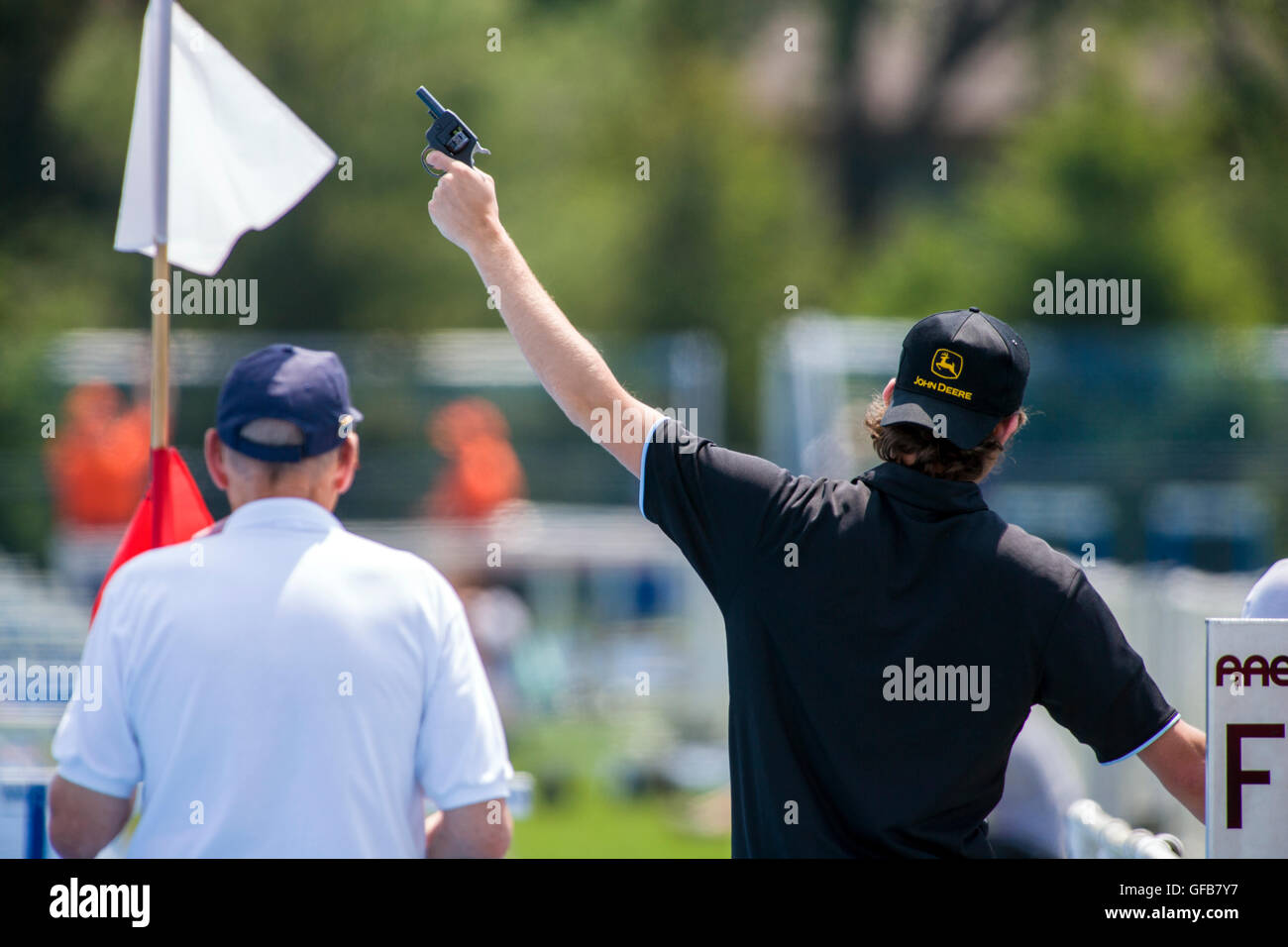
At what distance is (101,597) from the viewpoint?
8.11 feet

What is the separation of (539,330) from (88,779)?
3.50 feet

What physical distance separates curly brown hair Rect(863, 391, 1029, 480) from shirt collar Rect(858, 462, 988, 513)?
0.03 meters

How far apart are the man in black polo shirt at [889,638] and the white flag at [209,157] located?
3.73 feet

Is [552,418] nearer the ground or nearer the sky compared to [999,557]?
nearer the sky

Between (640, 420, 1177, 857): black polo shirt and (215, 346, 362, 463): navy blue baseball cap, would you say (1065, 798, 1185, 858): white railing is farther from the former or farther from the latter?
(215, 346, 362, 463): navy blue baseball cap

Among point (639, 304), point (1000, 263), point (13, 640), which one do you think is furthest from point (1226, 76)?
point (13, 640)

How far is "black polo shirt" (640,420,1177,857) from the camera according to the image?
7.02ft

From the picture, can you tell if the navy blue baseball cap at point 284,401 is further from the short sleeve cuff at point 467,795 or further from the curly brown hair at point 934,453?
the curly brown hair at point 934,453

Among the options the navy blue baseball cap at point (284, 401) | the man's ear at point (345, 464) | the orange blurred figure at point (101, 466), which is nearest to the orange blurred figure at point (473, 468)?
the orange blurred figure at point (101, 466)

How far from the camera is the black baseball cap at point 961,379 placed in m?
2.29

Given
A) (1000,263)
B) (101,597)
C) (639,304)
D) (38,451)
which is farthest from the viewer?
(639,304)

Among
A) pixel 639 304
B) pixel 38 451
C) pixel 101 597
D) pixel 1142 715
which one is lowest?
pixel 1142 715

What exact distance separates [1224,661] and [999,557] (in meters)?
Result: 0.43
